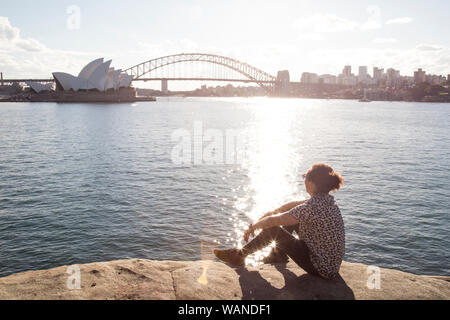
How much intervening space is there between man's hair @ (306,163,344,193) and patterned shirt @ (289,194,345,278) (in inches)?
3.7

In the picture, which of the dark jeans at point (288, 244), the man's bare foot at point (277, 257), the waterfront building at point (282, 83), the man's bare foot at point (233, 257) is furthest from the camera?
the waterfront building at point (282, 83)

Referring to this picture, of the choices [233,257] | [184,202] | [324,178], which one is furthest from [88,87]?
[324,178]

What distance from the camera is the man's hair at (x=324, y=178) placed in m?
3.74

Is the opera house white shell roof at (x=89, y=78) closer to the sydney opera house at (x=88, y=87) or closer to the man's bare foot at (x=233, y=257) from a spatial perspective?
the sydney opera house at (x=88, y=87)

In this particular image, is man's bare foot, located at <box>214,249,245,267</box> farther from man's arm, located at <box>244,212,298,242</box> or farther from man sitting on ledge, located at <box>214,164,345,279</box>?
man's arm, located at <box>244,212,298,242</box>

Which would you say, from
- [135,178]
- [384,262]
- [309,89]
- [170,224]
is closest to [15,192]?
[135,178]

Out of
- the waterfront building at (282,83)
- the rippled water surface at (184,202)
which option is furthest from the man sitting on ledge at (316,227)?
the waterfront building at (282,83)

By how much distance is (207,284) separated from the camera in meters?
3.85

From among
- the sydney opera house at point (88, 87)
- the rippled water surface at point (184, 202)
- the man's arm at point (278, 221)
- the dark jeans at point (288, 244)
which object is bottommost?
the rippled water surface at point (184, 202)

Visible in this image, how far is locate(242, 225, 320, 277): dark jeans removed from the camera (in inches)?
156

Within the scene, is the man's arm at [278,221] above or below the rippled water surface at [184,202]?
above

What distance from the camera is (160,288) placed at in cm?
374
